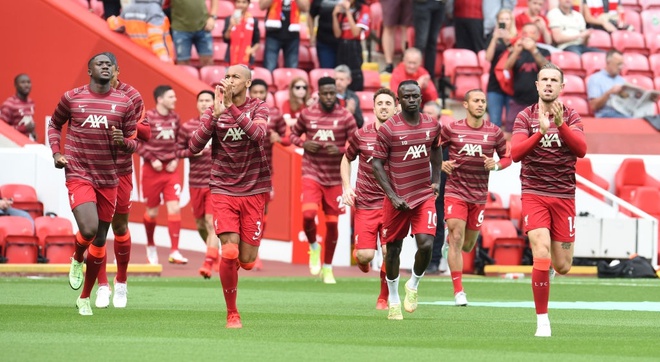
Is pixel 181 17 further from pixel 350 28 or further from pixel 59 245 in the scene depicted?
pixel 59 245

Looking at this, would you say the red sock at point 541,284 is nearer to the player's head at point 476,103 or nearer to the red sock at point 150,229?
the player's head at point 476,103

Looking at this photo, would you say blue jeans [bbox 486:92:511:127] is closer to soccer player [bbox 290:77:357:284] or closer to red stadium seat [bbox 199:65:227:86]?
red stadium seat [bbox 199:65:227:86]

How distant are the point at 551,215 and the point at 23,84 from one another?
12.6 m

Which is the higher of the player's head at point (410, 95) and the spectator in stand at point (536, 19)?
the spectator in stand at point (536, 19)

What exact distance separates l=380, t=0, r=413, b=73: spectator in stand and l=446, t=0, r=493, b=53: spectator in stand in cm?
105

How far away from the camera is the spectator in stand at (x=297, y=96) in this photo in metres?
22.2

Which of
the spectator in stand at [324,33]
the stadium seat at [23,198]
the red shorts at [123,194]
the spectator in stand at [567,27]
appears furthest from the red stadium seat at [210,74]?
the red shorts at [123,194]

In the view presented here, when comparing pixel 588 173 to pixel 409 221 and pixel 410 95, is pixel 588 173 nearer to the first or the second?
pixel 409 221

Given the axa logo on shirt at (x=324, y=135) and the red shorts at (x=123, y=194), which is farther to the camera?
the axa logo on shirt at (x=324, y=135)

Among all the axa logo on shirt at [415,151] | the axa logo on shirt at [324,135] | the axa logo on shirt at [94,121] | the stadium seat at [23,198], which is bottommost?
the stadium seat at [23,198]

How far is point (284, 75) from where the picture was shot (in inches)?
971

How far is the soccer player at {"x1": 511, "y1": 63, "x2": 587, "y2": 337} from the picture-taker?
11.6m

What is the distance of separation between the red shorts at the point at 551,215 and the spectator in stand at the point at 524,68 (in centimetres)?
1156

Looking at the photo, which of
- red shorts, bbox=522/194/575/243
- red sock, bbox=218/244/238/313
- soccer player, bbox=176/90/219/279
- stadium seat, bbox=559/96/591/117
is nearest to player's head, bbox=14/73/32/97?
soccer player, bbox=176/90/219/279
